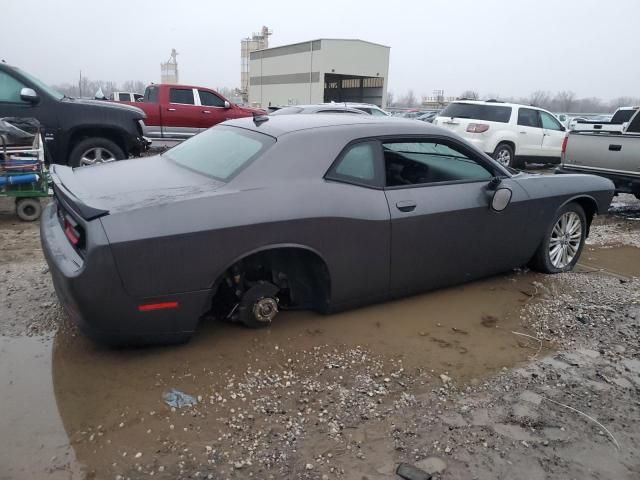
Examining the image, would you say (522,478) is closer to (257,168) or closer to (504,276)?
(257,168)

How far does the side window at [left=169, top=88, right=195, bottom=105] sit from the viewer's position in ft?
41.9

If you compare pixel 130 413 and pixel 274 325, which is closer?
pixel 130 413

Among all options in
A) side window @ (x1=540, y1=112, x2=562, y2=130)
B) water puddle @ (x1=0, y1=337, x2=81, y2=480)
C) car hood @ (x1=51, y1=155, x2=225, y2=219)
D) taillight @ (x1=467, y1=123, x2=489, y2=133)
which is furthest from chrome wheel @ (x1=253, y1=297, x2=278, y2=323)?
side window @ (x1=540, y1=112, x2=562, y2=130)

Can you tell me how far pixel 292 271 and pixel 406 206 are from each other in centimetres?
96

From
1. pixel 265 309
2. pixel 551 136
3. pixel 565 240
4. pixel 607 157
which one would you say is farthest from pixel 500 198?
pixel 551 136

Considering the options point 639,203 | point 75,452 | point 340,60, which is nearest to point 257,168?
point 75,452

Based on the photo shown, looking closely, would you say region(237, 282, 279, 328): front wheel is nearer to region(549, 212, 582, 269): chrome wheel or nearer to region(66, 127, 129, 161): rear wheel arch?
region(549, 212, 582, 269): chrome wheel

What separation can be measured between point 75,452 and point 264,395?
37.6 inches

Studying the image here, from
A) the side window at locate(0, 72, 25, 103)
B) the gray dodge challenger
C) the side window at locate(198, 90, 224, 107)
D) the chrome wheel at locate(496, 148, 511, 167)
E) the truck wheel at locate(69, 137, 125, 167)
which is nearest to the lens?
the gray dodge challenger

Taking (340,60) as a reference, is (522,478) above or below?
below

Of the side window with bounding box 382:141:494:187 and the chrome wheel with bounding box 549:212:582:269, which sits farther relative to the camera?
the chrome wheel with bounding box 549:212:582:269

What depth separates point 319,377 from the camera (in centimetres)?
300

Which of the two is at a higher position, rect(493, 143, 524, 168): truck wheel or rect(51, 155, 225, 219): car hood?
rect(51, 155, 225, 219): car hood

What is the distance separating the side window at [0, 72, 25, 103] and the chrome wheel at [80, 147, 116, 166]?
3.70ft
